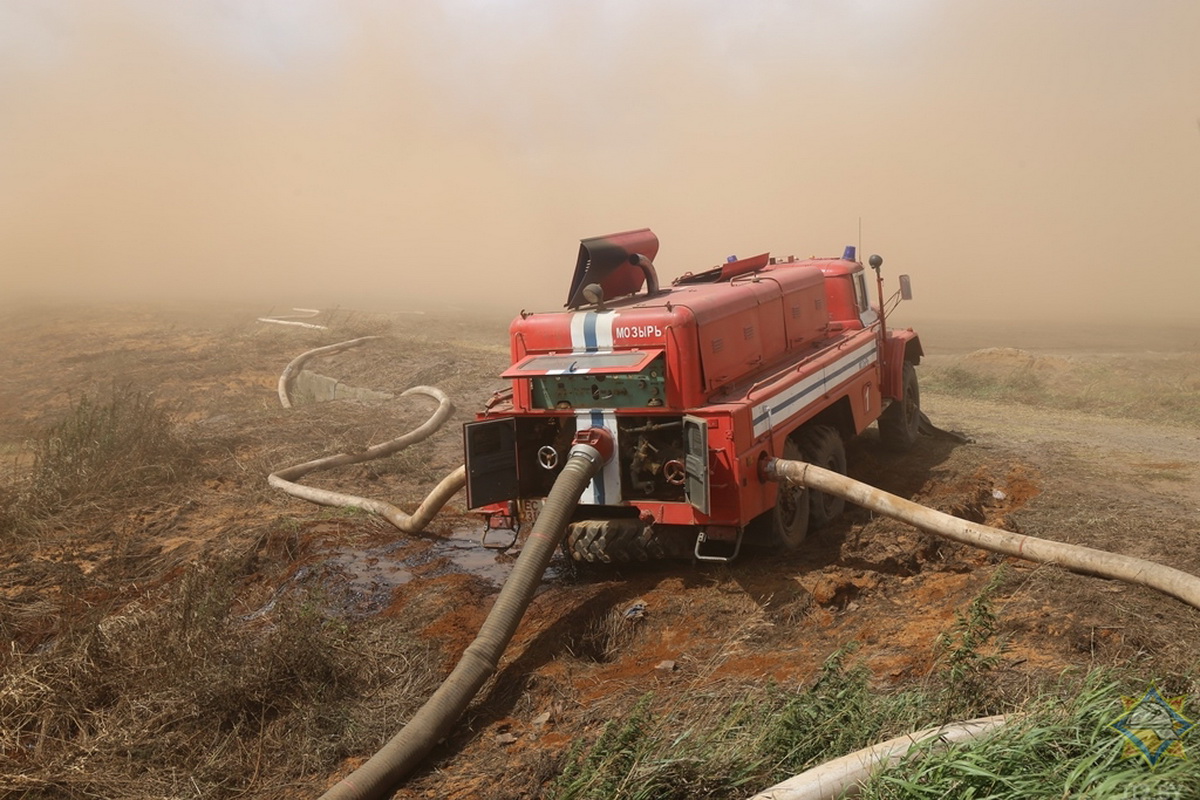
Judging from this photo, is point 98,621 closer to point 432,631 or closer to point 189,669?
point 189,669

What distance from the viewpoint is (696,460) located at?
24.2 feet

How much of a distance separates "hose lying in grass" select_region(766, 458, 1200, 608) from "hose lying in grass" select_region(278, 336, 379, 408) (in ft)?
35.9

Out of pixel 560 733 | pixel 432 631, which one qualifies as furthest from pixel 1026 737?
pixel 432 631

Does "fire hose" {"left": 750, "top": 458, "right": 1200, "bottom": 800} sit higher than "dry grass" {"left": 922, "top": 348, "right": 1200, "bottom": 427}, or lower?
higher

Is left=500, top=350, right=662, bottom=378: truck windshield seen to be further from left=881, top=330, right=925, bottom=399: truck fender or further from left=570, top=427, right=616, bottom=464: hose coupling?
left=881, top=330, right=925, bottom=399: truck fender

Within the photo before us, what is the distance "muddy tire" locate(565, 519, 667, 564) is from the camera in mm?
7961

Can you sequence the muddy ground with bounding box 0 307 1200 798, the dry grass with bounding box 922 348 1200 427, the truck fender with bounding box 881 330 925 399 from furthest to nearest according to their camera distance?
1. the dry grass with bounding box 922 348 1200 427
2. the truck fender with bounding box 881 330 925 399
3. the muddy ground with bounding box 0 307 1200 798

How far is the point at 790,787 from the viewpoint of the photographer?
4.11 meters

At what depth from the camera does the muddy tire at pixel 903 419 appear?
1169 centimetres

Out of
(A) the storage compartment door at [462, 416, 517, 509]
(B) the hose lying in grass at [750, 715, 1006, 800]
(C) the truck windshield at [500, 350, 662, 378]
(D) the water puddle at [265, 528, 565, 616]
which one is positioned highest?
(C) the truck windshield at [500, 350, 662, 378]

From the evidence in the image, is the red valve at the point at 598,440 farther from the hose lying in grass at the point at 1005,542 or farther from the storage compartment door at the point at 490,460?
the hose lying in grass at the point at 1005,542

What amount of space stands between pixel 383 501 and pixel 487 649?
507cm

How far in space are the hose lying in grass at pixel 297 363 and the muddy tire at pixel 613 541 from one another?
9449 millimetres

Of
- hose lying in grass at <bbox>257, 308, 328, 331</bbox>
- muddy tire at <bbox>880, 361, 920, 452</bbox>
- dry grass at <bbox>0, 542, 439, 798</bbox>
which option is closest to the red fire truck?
dry grass at <bbox>0, 542, 439, 798</bbox>
